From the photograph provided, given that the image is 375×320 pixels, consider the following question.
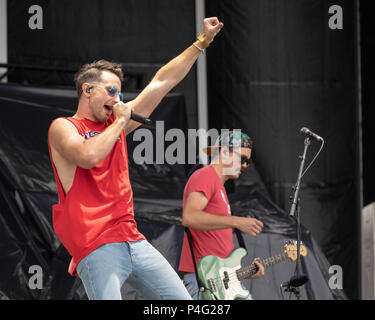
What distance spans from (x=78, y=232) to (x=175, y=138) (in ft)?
13.2

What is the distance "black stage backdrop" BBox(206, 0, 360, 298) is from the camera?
6.79 m

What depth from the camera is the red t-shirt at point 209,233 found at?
4008 mm

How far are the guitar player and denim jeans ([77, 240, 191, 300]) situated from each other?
1.38 metres

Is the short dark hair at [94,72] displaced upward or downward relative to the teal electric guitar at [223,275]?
upward

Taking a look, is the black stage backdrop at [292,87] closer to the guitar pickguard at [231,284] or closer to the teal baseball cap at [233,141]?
the teal baseball cap at [233,141]

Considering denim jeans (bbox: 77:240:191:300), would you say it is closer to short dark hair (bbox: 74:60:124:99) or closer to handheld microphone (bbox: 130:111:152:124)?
handheld microphone (bbox: 130:111:152:124)

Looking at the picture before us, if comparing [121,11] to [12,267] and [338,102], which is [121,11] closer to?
[338,102]

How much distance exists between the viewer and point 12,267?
16.4 feet

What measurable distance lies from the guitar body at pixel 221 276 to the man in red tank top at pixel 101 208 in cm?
140

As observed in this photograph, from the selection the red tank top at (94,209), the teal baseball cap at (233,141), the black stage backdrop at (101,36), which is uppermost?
the black stage backdrop at (101,36)

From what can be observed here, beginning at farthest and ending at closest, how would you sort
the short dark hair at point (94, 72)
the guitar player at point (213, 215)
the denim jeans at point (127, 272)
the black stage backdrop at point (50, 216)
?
the black stage backdrop at point (50, 216) < the guitar player at point (213, 215) < the short dark hair at point (94, 72) < the denim jeans at point (127, 272)

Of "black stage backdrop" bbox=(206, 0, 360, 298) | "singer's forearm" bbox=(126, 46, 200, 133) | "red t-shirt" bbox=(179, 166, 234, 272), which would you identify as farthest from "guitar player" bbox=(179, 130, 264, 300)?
"black stage backdrop" bbox=(206, 0, 360, 298)

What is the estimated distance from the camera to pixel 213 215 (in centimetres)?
394

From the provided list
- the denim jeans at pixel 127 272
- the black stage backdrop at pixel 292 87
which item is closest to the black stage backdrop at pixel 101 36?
the black stage backdrop at pixel 292 87
